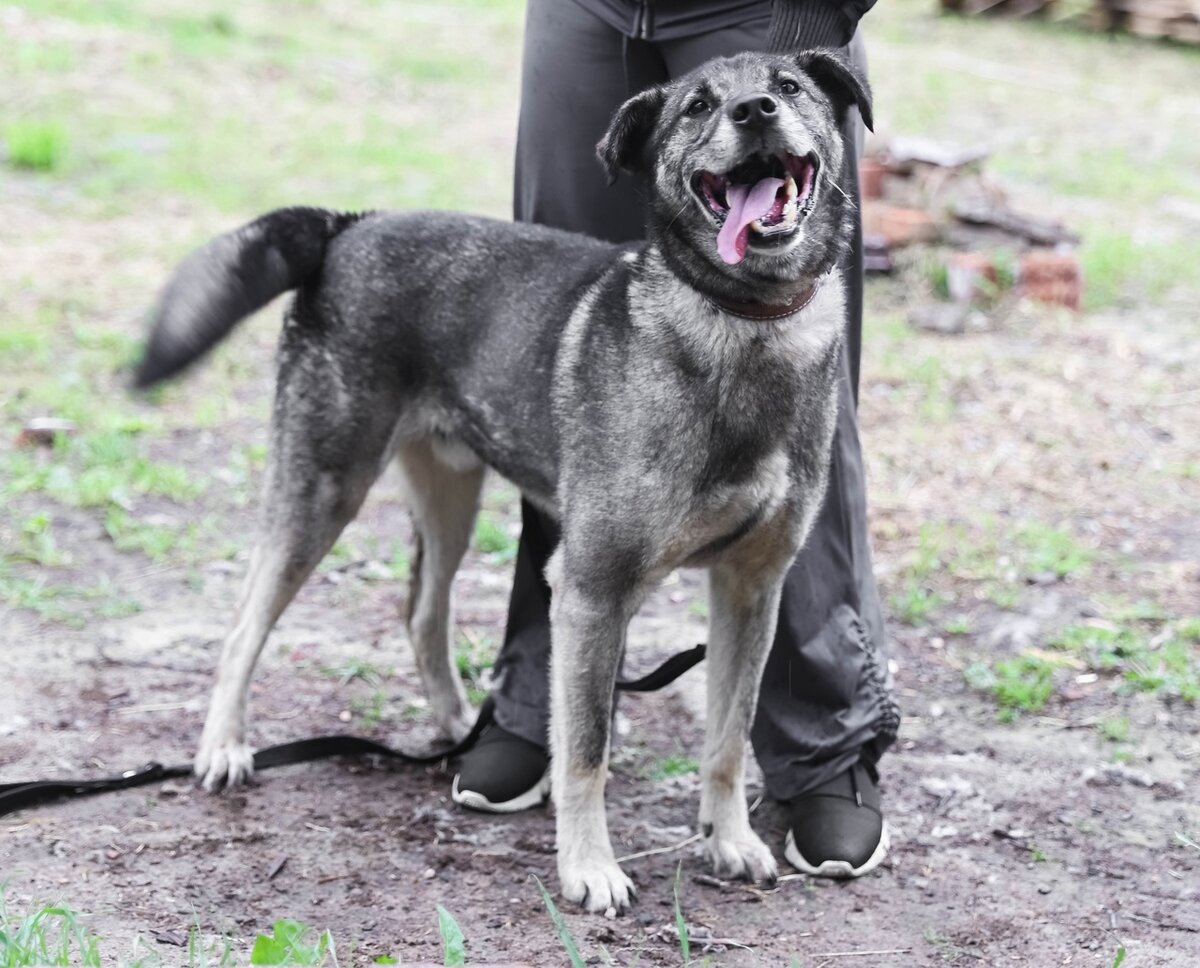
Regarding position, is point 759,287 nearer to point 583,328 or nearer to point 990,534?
point 583,328

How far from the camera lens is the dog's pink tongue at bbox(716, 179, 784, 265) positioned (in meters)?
2.57

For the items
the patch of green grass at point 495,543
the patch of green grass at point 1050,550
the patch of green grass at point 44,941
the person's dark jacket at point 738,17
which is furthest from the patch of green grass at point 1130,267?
the patch of green grass at point 44,941

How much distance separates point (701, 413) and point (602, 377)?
0.25 metres

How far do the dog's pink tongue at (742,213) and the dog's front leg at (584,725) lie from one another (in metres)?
0.72

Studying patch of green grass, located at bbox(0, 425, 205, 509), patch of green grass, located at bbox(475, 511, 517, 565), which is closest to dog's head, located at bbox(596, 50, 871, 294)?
patch of green grass, located at bbox(475, 511, 517, 565)

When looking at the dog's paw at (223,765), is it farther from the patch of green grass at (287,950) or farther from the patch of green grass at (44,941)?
the patch of green grass at (287,950)

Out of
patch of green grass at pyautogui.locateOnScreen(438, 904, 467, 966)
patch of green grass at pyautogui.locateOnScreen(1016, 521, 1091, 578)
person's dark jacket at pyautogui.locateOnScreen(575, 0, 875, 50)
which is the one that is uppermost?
person's dark jacket at pyautogui.locateOnScreen(575, 0, 875, 50)

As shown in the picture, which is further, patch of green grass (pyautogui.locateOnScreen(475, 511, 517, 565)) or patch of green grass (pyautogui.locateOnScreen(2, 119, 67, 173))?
patch of green grass (pyautogui.locateOnScreen(2, 119, 67, 173))

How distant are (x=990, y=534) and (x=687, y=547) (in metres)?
2.29

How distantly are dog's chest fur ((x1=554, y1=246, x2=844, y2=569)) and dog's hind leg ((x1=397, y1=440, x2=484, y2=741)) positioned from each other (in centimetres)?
82

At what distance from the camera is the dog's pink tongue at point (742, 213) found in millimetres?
2572

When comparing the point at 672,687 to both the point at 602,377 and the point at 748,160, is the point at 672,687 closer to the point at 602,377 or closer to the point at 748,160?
the point at 602,377

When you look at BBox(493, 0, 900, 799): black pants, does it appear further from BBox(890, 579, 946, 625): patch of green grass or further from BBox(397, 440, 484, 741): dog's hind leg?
BBox(890, 579, 946, 625): patch of green grass

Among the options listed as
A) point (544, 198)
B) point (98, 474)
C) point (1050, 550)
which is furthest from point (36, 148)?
point (1050, 550)
